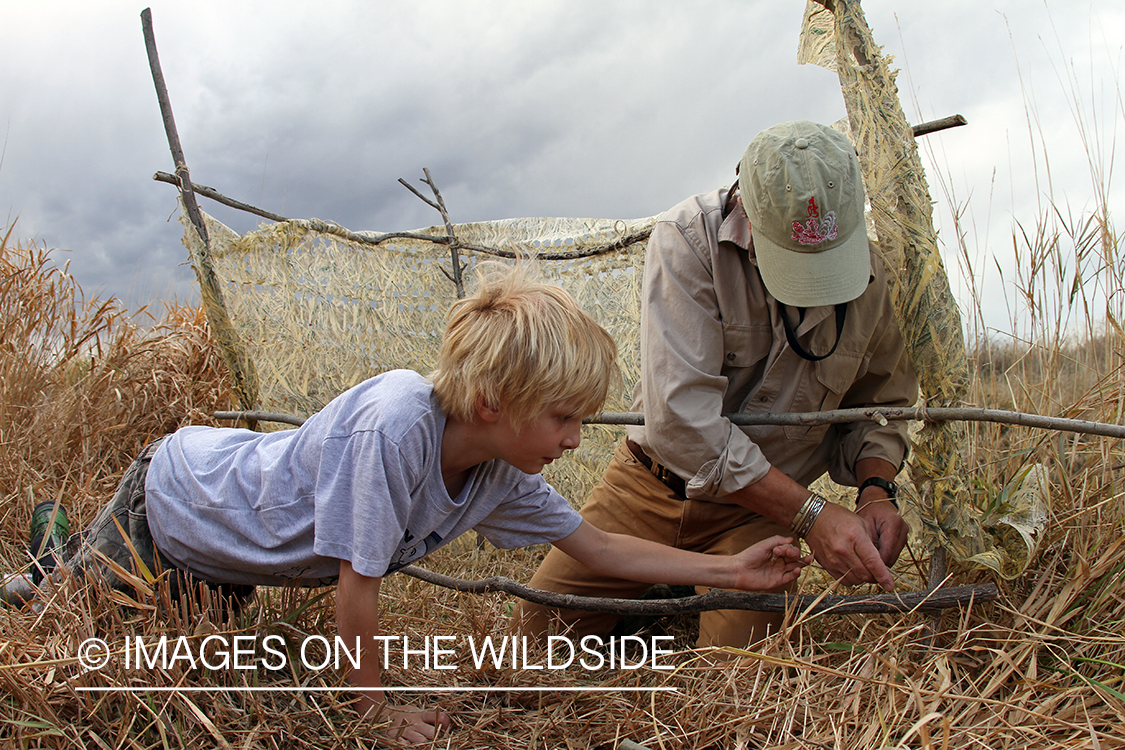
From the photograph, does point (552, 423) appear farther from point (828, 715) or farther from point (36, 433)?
point (36, 433)

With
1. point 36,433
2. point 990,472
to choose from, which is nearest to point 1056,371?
point 990,472

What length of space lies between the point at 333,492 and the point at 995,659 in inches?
56.1

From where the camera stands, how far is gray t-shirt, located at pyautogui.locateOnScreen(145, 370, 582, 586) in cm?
152

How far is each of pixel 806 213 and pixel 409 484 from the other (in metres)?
1.05

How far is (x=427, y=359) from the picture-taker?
4.27 m

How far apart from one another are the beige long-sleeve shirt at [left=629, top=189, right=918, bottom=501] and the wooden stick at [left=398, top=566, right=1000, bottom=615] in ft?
0.87

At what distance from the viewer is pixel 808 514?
1.85 meters

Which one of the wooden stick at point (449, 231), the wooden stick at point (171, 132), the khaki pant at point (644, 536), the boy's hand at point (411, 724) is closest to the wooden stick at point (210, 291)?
the wooden stick at point (171, 132)

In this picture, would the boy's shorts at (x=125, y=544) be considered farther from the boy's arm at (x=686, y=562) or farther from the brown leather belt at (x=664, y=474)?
the brown leather belt at (x=664, y=474)

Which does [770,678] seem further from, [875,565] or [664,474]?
[664,474]

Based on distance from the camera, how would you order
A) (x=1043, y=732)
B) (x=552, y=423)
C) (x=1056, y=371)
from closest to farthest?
(x=1043, y=732)
(x=552, y=423)
(x=1056, y=371)

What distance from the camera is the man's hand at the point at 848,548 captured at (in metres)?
1.74

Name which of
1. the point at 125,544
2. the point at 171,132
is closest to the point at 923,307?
the point at 125,544

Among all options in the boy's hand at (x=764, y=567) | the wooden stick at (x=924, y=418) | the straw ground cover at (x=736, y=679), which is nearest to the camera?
the straw ground cover at (x=736, y=679)
